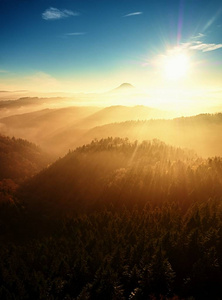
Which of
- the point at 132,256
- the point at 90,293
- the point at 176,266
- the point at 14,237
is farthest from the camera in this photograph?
the point at 14,237

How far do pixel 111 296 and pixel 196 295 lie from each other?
20.2 metres

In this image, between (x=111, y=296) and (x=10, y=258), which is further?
(x=10, y=258)

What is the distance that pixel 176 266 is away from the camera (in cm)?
7312

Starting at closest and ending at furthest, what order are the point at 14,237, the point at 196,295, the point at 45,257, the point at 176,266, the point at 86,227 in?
the point at 196,295 → the point at 176,266 → the point at 45,257 → the point at 86,227 → the point at 14,237

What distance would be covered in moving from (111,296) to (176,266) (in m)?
21.6

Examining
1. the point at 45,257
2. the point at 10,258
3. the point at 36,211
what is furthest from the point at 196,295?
the point at 36,211

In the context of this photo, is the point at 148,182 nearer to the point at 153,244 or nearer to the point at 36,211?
the point at 36,211

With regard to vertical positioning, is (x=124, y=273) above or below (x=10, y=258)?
above

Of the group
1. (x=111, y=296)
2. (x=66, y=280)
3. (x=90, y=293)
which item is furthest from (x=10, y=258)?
(x=111, y=296)

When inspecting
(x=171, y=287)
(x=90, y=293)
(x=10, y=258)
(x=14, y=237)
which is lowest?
(x=14, y=237)

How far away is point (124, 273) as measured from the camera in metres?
69.8

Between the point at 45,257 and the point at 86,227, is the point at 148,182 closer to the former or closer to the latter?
the point at 86,227

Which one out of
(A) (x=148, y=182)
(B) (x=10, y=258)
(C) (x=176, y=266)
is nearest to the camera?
(C) (x=176, y=266)

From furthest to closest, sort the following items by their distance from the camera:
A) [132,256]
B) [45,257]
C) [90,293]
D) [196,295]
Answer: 1. [45,257]
2. [132,256]
3. [90,293]
4. [196,295]
